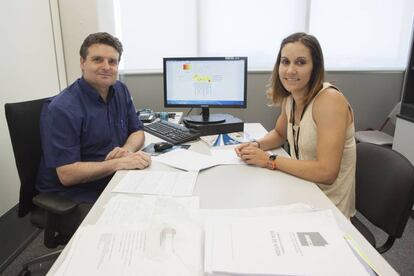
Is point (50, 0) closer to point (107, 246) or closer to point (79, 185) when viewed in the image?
point (79, 185)

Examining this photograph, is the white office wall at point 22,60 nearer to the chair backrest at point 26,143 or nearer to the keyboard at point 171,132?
the chair backrest at point 26,143

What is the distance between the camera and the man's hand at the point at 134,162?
1.35 m

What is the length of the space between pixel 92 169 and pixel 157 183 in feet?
1.21

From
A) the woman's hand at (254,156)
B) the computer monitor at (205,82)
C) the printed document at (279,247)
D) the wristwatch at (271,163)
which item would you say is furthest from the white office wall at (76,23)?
the printed document at (279,247)

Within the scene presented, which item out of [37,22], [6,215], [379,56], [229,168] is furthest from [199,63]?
[379,56]

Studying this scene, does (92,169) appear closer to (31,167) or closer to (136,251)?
(31,167)

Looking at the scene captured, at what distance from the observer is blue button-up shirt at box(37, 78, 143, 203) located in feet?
4.55

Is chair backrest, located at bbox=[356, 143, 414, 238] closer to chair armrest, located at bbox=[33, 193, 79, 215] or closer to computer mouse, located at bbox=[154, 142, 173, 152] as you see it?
computer mouse, located at bbox=[154, 142, 173, 152]

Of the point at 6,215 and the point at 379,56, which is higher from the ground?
the point at 379,56

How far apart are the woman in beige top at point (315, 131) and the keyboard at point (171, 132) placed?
397 millimetres

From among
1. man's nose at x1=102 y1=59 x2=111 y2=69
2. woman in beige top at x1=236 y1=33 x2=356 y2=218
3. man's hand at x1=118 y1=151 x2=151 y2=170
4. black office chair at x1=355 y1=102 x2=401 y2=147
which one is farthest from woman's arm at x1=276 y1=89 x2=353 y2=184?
black office chair at x1=355 y1=102 x2=401 y2=147

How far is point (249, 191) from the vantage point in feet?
3.71

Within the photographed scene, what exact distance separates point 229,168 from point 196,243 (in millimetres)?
594

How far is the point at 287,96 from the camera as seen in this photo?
169 centimetres
